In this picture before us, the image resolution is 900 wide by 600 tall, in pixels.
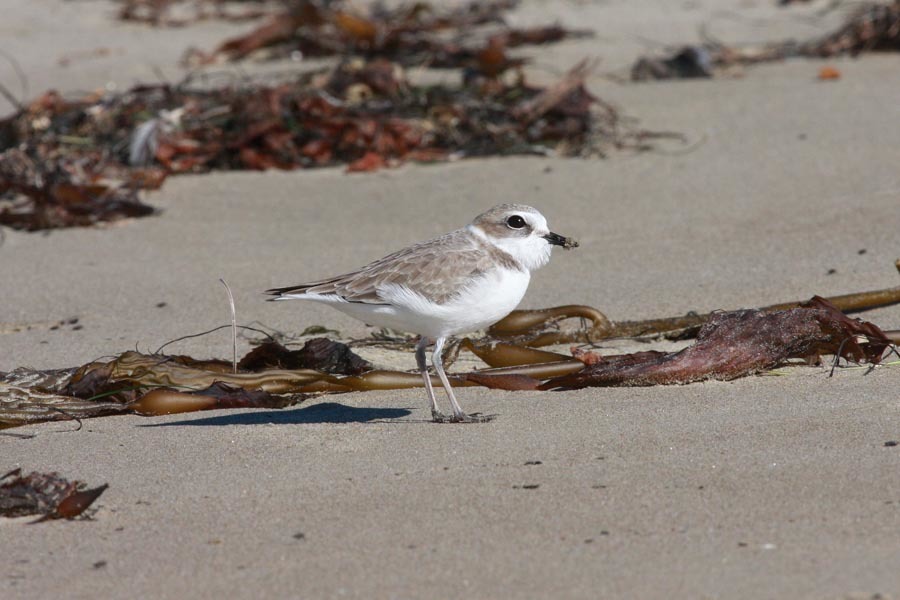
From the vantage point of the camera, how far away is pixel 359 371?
18.0ft

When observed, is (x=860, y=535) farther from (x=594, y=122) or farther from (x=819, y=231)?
(x=594, y=122)

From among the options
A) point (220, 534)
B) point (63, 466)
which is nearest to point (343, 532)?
point (220, 534)

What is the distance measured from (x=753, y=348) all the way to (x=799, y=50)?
6072mm

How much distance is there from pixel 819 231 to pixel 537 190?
1.90m

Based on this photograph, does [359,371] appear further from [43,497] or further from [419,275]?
[43,497]

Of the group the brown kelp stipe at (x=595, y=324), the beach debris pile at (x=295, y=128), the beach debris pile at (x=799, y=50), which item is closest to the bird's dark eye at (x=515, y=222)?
the brown kelp stipe at (x=595, y=324)

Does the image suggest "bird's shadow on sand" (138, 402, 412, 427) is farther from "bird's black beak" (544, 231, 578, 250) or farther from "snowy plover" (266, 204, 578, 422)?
"bird's black beak" (544, 231, 578, 250)

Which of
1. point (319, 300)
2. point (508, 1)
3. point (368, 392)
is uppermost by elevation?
point (508, 1)

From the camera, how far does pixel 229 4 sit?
12.9 m

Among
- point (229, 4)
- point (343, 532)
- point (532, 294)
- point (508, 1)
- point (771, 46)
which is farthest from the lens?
point (229, 4)

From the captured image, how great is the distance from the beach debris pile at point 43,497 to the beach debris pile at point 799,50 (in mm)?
7056

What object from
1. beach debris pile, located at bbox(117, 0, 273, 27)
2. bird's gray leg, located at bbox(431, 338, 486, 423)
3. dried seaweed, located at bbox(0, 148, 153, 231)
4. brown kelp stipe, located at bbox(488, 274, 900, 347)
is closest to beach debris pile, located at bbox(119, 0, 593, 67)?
beach debris pile, located at bbox(117, 0, 273, 27)

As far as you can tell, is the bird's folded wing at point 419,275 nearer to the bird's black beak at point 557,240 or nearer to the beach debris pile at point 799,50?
the bird's black beak at point 557,240

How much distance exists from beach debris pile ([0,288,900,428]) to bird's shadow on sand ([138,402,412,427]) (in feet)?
0.33
